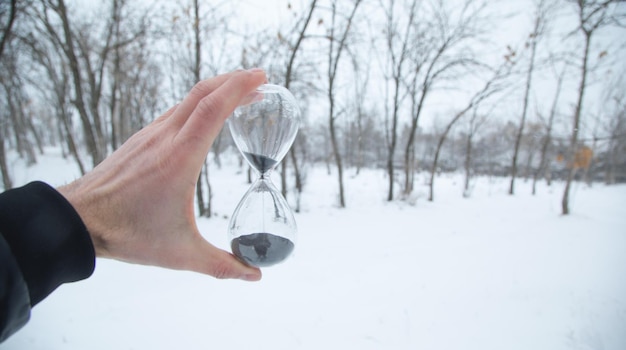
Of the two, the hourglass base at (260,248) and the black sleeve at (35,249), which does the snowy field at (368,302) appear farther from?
the black sleeve at (35,249)

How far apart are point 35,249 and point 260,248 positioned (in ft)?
2.13

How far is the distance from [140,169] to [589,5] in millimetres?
9442

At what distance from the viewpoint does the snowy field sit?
2.53 meters

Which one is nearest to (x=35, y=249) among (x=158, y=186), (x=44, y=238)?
(x=44, y=238)

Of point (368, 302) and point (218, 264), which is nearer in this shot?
point (218, 264)

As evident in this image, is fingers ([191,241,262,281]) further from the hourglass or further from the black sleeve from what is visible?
the black sleeve

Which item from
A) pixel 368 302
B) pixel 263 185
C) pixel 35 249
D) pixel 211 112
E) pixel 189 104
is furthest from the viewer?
pixel 368 302

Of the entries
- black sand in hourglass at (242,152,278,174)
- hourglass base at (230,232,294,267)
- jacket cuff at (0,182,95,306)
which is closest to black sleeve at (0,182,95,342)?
jacket cuff at (0,182,95,306)

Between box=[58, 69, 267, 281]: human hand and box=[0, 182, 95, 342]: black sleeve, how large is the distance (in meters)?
0.09

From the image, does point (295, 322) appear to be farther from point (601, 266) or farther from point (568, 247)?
point (568, 247)

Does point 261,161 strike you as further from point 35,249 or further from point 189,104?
point 35,249

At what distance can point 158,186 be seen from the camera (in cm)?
95

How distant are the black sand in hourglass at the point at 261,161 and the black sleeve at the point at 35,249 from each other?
607 millimetres

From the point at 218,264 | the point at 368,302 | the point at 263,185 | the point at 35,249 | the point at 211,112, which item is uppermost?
the point at 211,112
